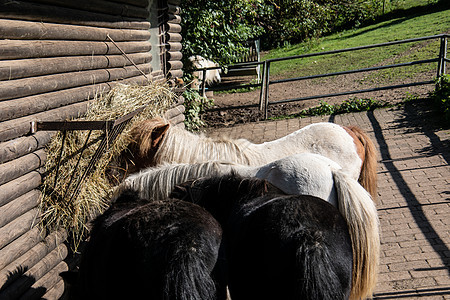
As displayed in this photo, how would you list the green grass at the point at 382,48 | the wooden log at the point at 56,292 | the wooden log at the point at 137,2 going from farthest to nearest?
the green grass at the point at 382,48 → the wooden log at the point at 137,2 → the wooden log at the point at 56,292

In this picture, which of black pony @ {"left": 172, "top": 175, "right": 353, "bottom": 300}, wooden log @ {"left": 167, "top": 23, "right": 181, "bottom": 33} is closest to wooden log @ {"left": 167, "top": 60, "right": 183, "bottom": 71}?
wooden log @ {"left": 167, "top": 23, "right": 181, "bottom": 33}

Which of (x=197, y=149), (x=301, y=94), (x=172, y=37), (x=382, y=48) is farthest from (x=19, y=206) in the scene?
(x=382, y=48)

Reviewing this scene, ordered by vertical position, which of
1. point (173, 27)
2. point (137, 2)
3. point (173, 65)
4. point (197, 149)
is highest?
point (137, 2)

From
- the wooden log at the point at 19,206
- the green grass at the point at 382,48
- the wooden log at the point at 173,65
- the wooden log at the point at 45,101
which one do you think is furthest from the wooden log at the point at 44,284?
the green grass at the point at 382,48

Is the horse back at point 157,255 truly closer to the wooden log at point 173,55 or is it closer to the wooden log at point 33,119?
the wooden log at point 33,119

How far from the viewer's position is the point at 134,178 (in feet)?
12.6

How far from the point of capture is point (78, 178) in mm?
4145

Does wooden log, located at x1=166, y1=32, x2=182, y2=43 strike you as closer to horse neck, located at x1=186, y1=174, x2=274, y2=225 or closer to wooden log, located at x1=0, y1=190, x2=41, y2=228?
wooden log, located at x1=0, y1=190, x2=41, y2=228

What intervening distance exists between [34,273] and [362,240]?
8.88 ft

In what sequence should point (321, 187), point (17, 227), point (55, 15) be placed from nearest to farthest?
point (321, 187) → point (17, 227) → point (55, 15)

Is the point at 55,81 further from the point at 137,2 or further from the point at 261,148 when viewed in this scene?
the point at 137,2

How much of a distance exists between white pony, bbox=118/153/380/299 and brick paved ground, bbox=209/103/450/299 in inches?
40.4

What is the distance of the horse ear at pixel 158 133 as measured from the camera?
196 inches

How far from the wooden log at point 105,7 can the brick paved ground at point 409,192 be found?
3.69 meters
